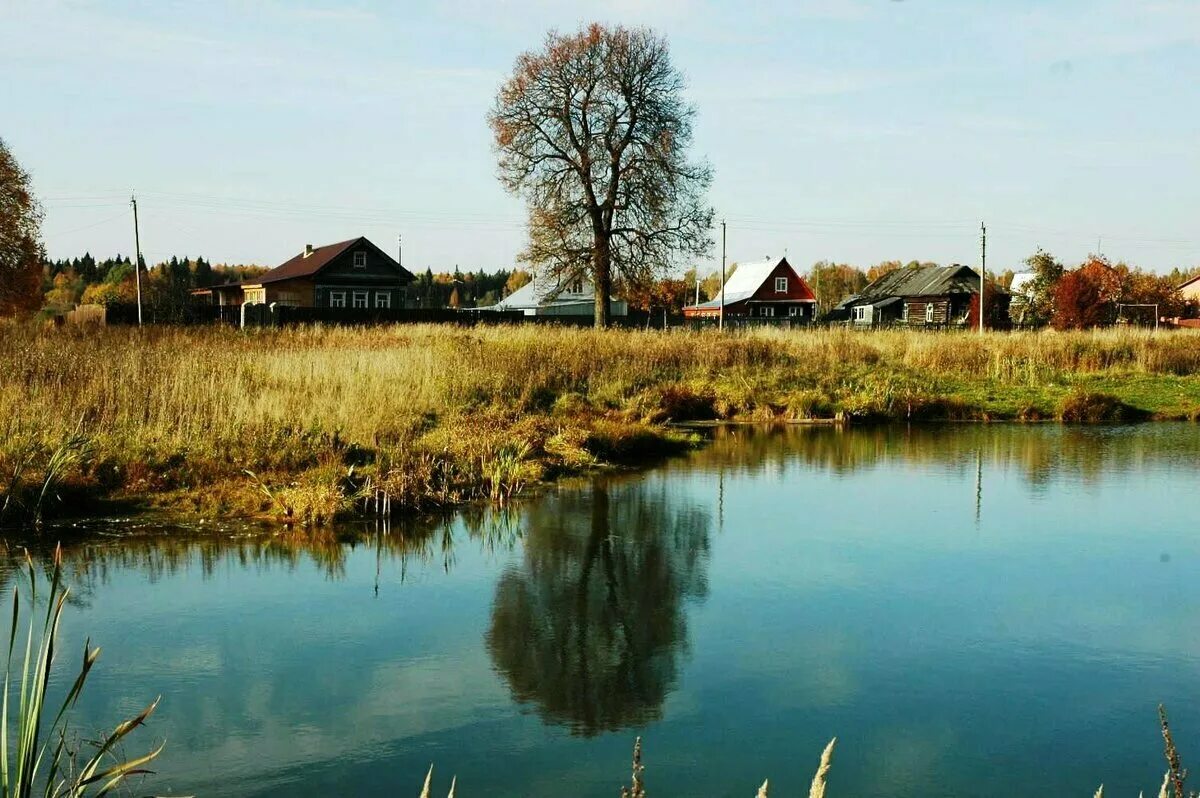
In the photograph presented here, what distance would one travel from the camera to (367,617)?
305 inches

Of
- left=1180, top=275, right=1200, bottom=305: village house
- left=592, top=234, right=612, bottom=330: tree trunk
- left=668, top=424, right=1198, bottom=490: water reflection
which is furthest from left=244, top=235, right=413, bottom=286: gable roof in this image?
left=1180, top=275, right=1200, bottom=305: village house

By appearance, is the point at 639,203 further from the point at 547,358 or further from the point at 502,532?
the point at 502,532

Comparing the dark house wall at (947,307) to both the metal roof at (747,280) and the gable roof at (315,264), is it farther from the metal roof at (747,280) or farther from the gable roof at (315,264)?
the gable roof at (315,264)

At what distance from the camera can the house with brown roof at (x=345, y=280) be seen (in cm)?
5350

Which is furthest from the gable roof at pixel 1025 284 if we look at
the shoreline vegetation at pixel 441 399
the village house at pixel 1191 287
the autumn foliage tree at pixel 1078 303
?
the village house at pixel 1191 287

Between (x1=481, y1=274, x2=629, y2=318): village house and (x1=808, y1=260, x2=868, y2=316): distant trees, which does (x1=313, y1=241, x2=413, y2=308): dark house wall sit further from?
(x1=808, y1=260, x2=868, y2=316): distant trees

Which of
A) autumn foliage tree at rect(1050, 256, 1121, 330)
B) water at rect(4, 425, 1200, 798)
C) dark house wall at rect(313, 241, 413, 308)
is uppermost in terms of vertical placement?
dark house wall at rect(313, 241, 413, 308)

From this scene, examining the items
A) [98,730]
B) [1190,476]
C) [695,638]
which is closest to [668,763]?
[695,638]

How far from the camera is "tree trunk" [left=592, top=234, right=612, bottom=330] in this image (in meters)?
36.9

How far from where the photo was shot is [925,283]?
6359cm

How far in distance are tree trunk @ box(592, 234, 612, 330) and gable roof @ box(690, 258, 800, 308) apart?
1206 inches

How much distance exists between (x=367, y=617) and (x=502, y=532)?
294cm

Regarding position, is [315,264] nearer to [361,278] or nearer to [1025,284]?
[361,278]

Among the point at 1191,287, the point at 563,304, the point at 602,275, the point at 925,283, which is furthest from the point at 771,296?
the point at 1191,287
